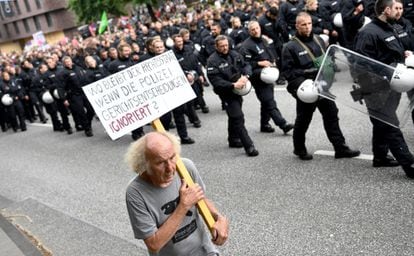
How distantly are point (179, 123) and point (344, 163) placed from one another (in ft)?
11.5

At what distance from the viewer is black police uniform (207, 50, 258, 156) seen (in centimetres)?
698

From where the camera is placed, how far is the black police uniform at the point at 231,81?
698cm

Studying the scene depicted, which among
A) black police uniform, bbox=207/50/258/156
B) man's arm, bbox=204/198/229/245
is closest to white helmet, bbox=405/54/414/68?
black police uniform, bbox=207/50/258/156

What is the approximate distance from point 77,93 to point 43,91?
1.97 metres

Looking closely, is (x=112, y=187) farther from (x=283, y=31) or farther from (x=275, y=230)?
(x=283, y=31)

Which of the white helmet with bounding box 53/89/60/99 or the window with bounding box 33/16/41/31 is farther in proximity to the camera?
the window with bounding box 33/16/41/31

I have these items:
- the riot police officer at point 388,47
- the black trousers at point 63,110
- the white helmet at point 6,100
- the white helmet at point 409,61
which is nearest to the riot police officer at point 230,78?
the riot police officer at point 388,47

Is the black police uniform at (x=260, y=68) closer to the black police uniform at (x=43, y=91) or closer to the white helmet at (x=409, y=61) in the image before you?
the white helmet at (x=409, y=61)

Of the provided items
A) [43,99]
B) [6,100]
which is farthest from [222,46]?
[6,100]

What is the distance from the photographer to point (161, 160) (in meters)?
2.55

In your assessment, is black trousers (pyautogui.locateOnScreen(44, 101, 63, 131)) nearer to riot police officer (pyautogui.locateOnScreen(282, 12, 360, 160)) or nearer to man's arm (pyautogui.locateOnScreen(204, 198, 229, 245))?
riot police officer (pyautogui.locateOnScreen(282, 12, 360, 160))

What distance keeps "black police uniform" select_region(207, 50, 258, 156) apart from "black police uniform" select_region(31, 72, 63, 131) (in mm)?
6540

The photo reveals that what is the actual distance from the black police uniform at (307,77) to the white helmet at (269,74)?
4.54ft

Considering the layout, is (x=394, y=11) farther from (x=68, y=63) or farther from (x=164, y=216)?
(x=68, y=63)
